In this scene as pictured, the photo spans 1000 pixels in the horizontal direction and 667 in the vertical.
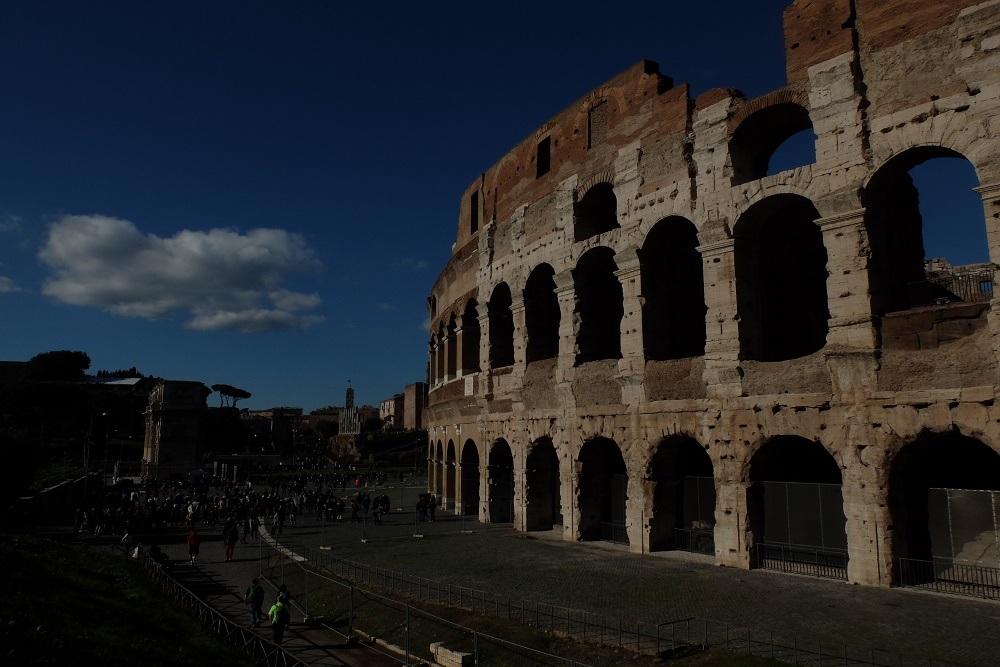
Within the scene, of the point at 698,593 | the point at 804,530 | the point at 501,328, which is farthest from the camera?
the point at 501,328

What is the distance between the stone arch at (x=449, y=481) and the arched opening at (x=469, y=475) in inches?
82.3

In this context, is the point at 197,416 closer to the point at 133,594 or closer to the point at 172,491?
the point at 172,491

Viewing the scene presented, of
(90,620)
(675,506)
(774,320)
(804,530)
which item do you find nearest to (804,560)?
(804,530)

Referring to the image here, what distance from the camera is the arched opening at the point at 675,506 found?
16.8 meters

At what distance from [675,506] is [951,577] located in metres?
6.50

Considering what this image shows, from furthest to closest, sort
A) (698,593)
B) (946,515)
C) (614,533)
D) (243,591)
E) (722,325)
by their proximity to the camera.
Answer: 1. (614,533)
2. (722,325)
3. (243,591)
4. (946,515)
5. (698,593)

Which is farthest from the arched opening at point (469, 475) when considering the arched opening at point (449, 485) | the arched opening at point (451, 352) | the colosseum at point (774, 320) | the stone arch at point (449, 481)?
the arched opening at point (451, 352)

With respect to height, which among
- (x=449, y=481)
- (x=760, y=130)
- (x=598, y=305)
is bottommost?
(x=449, y=481)

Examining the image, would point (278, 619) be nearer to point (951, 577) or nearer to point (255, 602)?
point (255, 602)

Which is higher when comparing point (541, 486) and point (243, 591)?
point (541, 486)

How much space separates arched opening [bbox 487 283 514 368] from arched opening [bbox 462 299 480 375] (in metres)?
2.66

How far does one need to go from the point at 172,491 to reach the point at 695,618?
3512 centimetres

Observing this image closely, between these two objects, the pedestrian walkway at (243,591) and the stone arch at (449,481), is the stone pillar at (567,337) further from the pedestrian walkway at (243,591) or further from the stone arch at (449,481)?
the stone arch at (449,481)

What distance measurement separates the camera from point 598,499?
20000mm
